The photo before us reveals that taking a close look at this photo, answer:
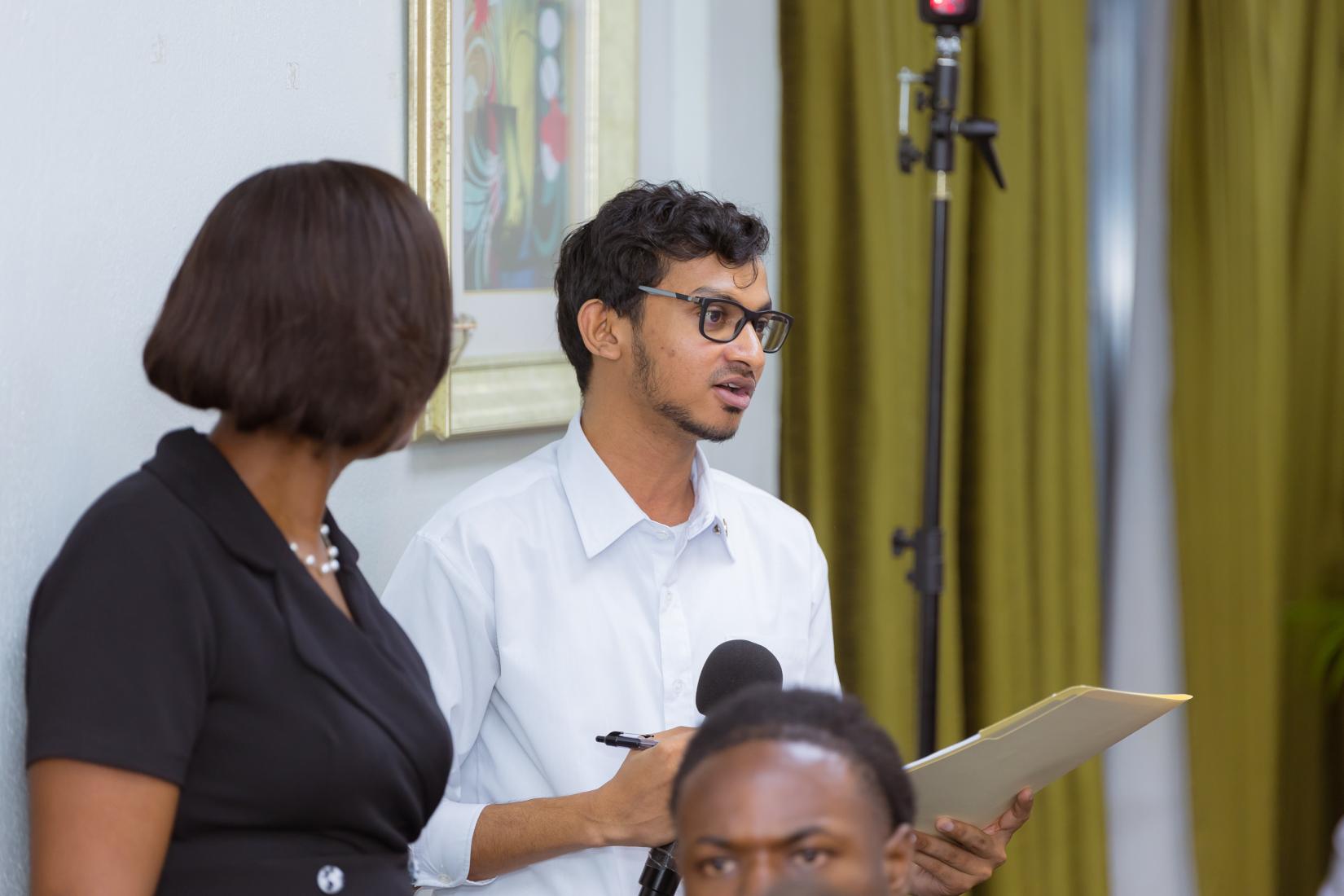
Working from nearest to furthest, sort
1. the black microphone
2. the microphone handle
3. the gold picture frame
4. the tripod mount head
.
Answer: the microphone handle < the black microphone < the gold picture frame < the tripod mount head

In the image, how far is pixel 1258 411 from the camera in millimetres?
3012

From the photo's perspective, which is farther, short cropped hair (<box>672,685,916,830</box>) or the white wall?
the white wall

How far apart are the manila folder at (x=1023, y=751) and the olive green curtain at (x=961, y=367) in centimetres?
133

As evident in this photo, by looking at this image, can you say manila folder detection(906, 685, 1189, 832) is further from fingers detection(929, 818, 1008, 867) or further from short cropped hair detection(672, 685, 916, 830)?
short cropped hair detection(672, 685, 916, 830)

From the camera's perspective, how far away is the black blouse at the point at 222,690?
41.1 inches

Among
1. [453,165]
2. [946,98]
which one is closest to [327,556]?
[453,165]

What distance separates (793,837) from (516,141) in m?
1.56

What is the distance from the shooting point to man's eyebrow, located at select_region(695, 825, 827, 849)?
40.3 inches

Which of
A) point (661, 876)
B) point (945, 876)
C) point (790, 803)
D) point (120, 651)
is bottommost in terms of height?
point (945, 876)

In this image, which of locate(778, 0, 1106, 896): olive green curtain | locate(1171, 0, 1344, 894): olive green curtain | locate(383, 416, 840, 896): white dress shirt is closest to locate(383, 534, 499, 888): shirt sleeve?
locate(383, 416, 840, 896): white dress shirt

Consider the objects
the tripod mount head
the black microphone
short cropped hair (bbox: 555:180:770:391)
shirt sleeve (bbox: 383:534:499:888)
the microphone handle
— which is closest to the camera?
the microphone handle

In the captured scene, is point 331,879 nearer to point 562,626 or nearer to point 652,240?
point 562,626

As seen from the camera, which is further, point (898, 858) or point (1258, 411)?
point (1258, 411)

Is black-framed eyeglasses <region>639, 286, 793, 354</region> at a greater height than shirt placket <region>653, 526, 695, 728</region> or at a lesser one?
greater
